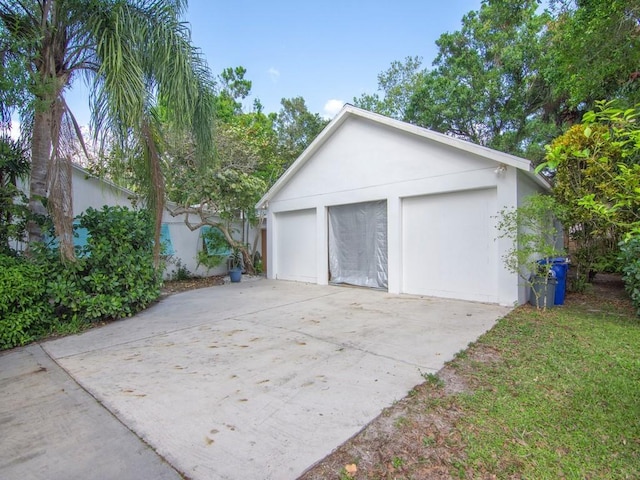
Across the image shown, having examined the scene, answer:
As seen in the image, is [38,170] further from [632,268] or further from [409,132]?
[632,268]

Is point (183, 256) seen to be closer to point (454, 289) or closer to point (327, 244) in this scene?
point (327, 244)

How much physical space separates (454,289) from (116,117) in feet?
22.5

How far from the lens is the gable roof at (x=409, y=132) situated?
6187 mm

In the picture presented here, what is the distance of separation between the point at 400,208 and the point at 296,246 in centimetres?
407

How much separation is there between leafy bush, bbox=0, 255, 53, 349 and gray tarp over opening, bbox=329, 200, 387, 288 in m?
6.53

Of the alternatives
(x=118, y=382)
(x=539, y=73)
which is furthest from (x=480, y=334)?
(x=539, y=73)

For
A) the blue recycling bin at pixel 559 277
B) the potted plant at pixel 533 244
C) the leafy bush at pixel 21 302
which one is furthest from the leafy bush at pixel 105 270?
the blue recycling bin at pixel 559 277

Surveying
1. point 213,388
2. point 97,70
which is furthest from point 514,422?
point 97,70

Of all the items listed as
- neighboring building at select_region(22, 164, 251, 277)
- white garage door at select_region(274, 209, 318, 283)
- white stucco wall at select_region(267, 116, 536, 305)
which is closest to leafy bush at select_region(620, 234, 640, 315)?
white stucco wall at select_region(267, 116, 536, 305)

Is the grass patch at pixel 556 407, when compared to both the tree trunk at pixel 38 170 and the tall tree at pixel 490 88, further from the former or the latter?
the tall tree at pixel 490 88

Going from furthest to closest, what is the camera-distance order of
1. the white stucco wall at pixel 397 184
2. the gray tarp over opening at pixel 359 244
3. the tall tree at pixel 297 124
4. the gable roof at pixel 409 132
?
the tall tree at pixel 297 124 → the gray tarp over opening at pixel 359 244 → the white stucco wall at pixel 397 184 → the gable roof at pixel 409 132

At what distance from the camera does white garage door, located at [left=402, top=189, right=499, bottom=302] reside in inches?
265

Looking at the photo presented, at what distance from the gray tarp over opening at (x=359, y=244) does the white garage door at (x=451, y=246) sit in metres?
0.66

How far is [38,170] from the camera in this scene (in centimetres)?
546
